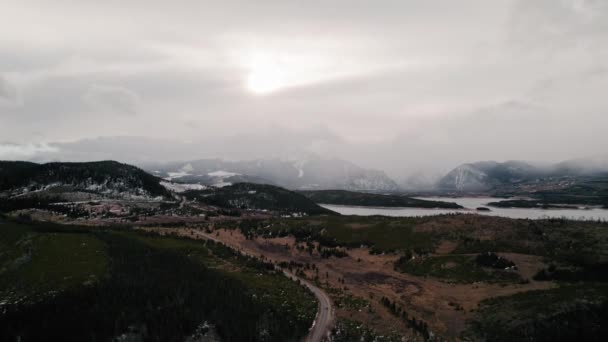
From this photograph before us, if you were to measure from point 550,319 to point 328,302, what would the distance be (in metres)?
24.9

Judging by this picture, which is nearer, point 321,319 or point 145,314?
point 145,314

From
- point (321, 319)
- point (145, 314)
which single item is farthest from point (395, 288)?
point (145, 314)

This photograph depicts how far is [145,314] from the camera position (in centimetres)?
3478

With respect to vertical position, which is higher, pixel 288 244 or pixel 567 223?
pixel 567 223

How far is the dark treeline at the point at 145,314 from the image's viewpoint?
3177 centimetres

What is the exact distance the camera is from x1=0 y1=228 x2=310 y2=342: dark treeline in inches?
1251

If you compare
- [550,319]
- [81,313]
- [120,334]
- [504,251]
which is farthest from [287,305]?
[504,251]

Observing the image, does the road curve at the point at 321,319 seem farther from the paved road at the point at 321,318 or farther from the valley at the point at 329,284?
the valley at the point at 329,284

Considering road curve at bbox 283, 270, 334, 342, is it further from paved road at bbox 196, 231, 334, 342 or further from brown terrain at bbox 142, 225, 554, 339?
brown terrain at bbox 142, 225, 554, 339

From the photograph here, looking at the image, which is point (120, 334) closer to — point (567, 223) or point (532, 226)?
point (532, 226)

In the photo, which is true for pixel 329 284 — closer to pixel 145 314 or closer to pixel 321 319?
pixel 321 319

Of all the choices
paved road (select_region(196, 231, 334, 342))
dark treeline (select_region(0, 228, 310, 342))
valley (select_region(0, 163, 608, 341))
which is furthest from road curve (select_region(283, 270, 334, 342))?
dark treeline (select_region(0, 228, 310, 342))

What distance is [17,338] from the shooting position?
3066 centimetres

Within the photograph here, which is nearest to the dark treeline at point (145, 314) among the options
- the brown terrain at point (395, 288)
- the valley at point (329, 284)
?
the valley at point (329, 284)
